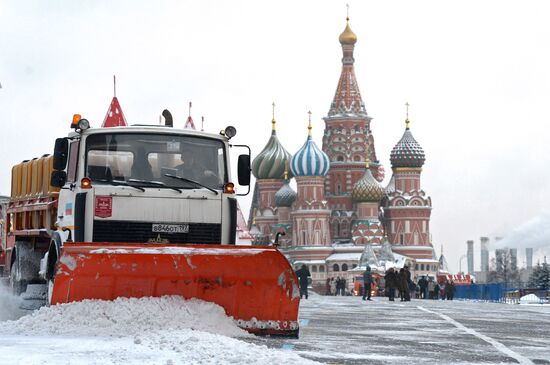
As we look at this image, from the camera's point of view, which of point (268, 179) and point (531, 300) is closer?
point (531, 300)

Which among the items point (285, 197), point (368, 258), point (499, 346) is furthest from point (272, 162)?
point (499, 346)

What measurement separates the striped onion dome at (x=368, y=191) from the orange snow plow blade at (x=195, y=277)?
110m

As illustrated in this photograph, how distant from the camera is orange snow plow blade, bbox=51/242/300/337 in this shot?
12.4 m

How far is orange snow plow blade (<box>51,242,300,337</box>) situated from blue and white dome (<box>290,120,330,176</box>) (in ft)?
359

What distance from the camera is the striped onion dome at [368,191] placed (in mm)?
122625

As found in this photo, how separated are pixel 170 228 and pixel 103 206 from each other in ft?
2.50

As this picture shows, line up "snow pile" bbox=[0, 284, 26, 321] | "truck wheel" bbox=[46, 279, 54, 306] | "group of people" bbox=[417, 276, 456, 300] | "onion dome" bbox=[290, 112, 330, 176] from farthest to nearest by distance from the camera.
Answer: "onion dome" bbox=[290, 112, 330, 176]
"group of people" bbox=[417, 276, 456, 300]
"snow pile" bbox=[0, 284, 26, 321]
"truck wheel" bbox=[46, 279, 54, 306]

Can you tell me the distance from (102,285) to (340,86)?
119 meters

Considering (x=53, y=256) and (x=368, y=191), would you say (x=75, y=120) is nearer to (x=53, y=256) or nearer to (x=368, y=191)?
(x=53, y=256)

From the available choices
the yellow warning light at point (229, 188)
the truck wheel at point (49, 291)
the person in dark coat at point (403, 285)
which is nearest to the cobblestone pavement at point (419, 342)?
the yellow warning light at point (229, 188)

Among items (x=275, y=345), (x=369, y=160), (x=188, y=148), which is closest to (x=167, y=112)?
(x=188, y=148)

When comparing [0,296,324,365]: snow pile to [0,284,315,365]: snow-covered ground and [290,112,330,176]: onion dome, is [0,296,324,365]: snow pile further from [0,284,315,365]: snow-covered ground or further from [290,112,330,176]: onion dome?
[290,112,330,176]: onion dome

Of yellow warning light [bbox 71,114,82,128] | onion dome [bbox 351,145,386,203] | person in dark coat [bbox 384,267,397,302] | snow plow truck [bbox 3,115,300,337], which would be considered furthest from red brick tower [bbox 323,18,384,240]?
yellow warning light [bbox 71,114,82,128]

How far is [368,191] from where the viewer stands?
12269cm
